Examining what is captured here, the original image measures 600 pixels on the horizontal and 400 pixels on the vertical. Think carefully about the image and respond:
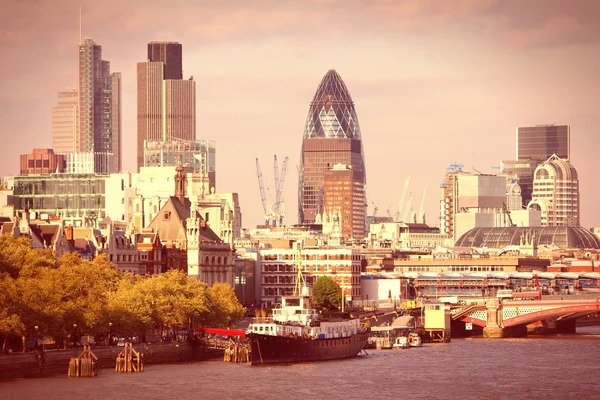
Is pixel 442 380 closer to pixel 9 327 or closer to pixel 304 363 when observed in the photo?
pixel 304 363

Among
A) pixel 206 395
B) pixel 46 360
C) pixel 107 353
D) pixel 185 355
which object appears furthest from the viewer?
pixel 185 355

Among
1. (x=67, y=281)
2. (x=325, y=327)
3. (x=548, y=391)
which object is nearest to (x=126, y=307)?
(x=67, y=281)

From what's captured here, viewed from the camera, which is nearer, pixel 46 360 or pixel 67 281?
pixel 46 360

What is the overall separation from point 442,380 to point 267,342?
69.9ft

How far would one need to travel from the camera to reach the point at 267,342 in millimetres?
180875

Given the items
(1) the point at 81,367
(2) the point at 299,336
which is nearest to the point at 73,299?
(1) the point at 81,367

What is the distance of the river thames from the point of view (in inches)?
5910

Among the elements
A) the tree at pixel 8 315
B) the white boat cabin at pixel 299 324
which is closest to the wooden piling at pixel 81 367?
the tree at pixel 8 315

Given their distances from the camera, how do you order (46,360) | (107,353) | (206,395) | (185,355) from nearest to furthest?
(206,395) < (46,360) < (107,353) < (185,355)

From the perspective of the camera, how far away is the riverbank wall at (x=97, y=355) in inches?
6156

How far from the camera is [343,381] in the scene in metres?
163

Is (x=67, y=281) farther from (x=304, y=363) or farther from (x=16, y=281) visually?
(x=304, y=363)

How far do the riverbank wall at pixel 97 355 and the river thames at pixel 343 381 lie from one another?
6.69ft

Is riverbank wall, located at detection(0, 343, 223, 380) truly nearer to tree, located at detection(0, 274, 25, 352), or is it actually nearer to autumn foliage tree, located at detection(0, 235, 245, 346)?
autumn foliage tree, located at detection(0, 235, 245, 346)
